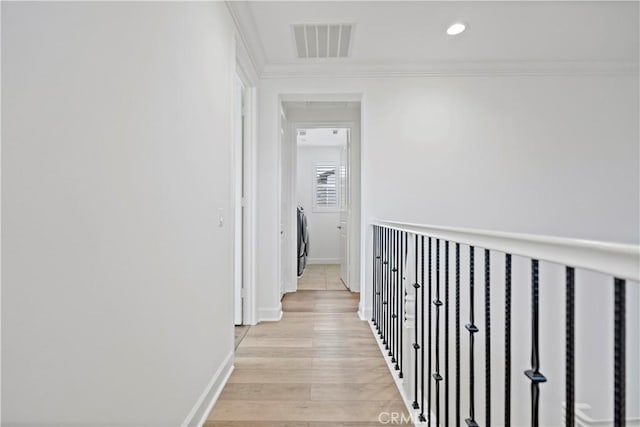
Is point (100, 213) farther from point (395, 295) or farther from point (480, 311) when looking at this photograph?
point (480, 311)

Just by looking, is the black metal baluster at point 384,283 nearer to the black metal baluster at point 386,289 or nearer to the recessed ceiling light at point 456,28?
the black metal baluster at point 386,289

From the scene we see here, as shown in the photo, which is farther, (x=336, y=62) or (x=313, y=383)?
(x=336, y=62)

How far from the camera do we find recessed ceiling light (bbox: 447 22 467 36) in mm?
2512

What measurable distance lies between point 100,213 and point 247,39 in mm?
2127

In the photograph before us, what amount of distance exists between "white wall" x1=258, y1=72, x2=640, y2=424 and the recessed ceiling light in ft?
1.94

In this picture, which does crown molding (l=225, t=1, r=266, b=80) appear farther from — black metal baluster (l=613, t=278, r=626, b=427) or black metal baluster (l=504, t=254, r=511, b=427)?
black metal baluster (l=613, t=278, r=626, b=427)

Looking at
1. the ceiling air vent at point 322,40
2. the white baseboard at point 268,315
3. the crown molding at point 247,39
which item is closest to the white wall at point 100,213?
the crown molding at point 247,39

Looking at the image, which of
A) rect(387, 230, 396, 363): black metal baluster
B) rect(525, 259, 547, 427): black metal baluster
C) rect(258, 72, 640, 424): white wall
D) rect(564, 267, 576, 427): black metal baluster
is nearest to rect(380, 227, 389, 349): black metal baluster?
rect(387, 230, 396, 363): black metal baluster

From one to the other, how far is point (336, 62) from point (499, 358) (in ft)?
10.6

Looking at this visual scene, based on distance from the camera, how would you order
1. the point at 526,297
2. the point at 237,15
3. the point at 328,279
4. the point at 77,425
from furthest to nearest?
1. the point at 328,279
2. the point at 526,297
3. the point at 237,15
4. the point at 77,425

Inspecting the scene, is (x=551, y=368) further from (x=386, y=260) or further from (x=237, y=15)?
(x=237, y=15)

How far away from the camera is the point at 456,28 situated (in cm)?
255

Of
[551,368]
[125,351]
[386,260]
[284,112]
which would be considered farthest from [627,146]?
[125,351]

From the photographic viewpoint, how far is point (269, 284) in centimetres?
321
